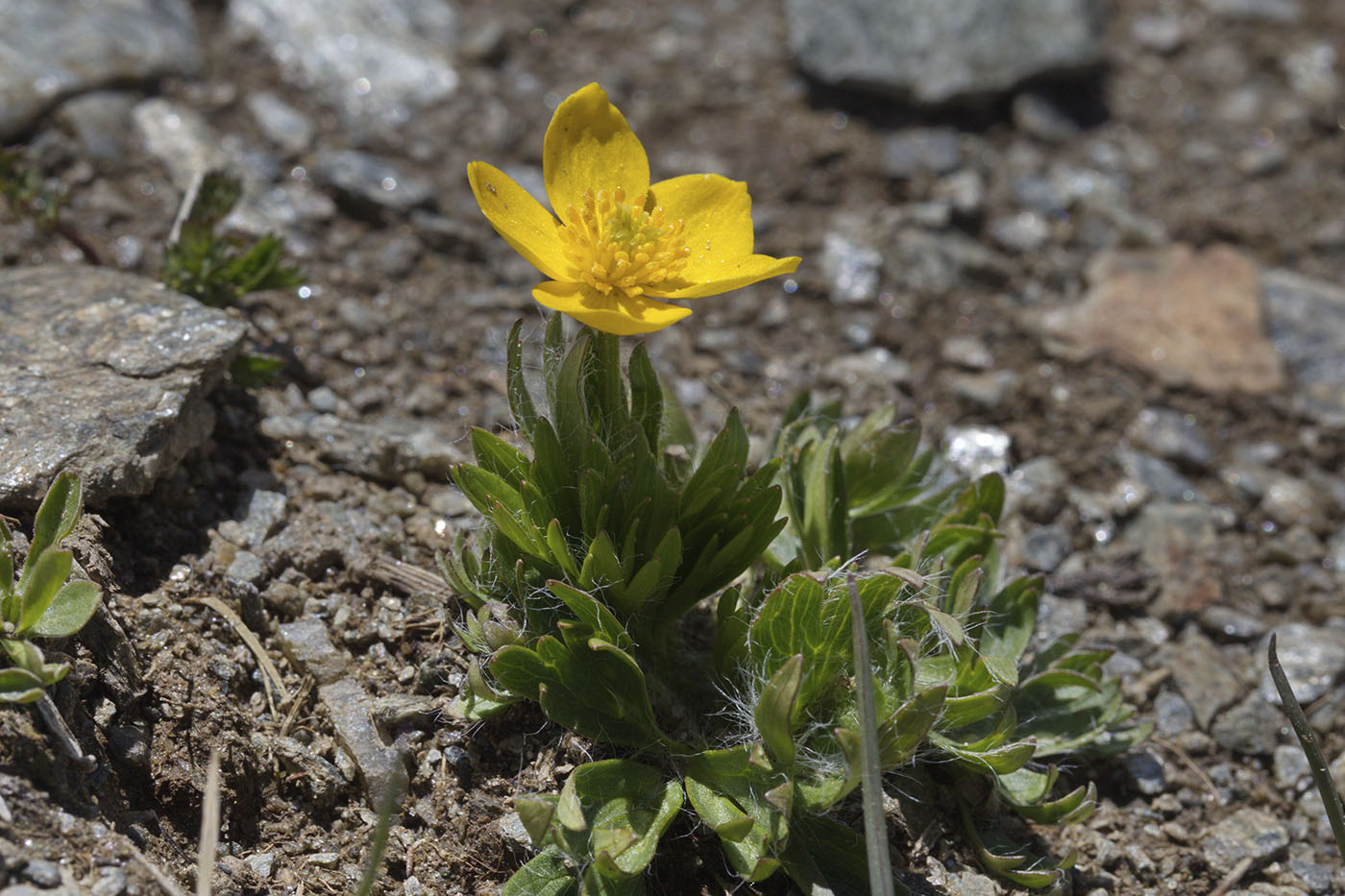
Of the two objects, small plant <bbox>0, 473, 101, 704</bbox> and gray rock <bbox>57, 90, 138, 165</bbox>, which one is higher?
gray rock <bbox>57, 90, 138, 165</bbox>

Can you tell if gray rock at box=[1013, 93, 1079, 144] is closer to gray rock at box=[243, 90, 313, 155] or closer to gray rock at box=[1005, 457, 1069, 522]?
gray rock at box=[1005, 457, 1069, 522]

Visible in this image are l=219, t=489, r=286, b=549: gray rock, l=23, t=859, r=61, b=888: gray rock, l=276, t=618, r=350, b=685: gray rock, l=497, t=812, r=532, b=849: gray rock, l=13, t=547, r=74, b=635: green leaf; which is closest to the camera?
l=23, t=859, r=61, b=888: gray rock

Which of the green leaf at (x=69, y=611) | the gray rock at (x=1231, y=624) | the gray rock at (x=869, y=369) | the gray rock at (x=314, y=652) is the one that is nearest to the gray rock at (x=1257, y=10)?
the gray rock at (x=869, y=369)

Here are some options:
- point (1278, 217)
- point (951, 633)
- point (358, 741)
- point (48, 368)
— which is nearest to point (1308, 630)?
point (951, 633)

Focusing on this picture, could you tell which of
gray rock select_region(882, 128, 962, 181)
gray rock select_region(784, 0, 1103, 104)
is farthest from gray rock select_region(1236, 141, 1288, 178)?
gray rock select_region(882, 128, 962, 181)

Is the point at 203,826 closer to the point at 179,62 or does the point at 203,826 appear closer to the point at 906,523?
the point at 906,523

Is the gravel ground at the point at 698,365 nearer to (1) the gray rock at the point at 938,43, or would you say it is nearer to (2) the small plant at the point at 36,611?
(1) the gray rock at the point at 938,43

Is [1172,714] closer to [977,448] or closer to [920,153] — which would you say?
[977,448]

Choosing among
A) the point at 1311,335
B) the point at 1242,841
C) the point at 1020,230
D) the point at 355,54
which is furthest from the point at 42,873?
the point at 1311,335
